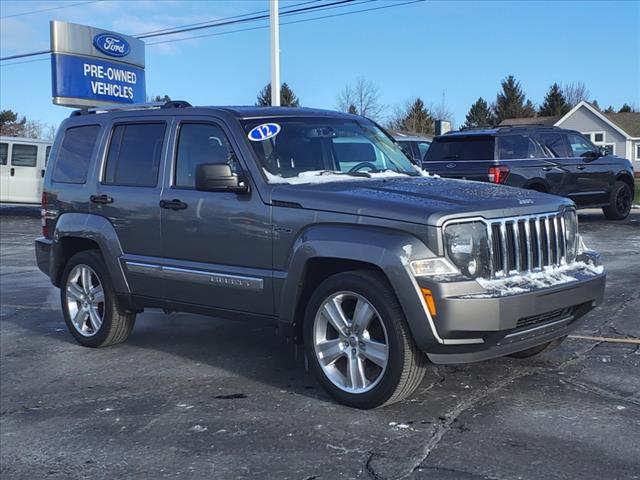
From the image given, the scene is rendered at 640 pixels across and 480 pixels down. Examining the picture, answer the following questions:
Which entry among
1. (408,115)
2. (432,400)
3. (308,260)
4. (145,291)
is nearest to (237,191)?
(308,260)

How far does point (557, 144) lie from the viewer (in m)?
14.2

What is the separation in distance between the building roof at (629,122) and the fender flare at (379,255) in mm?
55028

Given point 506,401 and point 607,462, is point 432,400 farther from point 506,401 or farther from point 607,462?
point 607,462

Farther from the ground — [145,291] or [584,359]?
[145,291]

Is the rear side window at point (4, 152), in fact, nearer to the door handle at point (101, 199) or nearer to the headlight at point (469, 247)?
Result: the door handle at point (101, 199)

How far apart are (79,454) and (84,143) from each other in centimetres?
334

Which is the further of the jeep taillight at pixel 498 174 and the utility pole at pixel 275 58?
the utility pole at pixel 275 58

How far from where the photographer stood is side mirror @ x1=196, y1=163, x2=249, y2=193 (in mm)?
5027

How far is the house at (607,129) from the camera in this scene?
53.8 m

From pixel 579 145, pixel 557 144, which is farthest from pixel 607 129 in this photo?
pixel 557 144

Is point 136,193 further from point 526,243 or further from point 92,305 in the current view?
point 526,243

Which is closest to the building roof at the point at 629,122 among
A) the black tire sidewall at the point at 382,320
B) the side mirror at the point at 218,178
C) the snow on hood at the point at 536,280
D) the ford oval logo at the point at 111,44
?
the ford oval logo at the point at 111,44

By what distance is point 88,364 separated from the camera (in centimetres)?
611

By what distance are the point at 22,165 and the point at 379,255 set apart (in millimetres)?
20553
